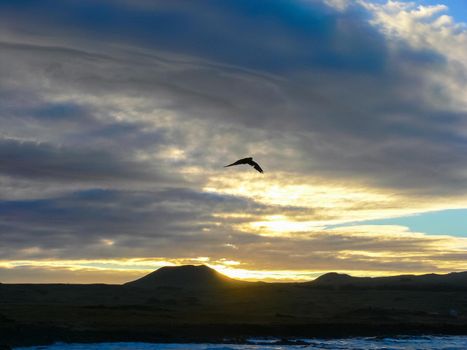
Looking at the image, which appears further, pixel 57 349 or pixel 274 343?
pixel 274 343

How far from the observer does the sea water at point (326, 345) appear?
2817 inches

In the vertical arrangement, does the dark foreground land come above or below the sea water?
above

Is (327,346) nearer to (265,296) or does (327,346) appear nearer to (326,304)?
(326,304)

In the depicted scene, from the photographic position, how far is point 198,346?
242 ft

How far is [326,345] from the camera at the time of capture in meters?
77.6

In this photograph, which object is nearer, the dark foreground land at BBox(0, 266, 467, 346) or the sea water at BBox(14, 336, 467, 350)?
the sea water at BBox(14, 336, 467, 350)

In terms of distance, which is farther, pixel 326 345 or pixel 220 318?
pixel 220 318

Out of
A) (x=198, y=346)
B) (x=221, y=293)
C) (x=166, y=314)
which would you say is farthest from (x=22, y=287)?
(x=198, y=346)

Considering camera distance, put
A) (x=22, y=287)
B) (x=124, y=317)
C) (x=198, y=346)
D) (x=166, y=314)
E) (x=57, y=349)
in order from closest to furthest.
→ (x=57, y=349) → (x=198, y=346) → (x=124, y=317) → (x=166, y=314) → (x=22, y=287)

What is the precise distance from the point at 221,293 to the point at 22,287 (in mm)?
55343

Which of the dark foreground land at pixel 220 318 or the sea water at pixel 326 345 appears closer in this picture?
the sea water at pixel 326 345

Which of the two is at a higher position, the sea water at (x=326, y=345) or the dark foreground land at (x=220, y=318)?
the dark foreground land at (x=220, y=318)

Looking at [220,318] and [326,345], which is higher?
[220,318]

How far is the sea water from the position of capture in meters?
71.6
